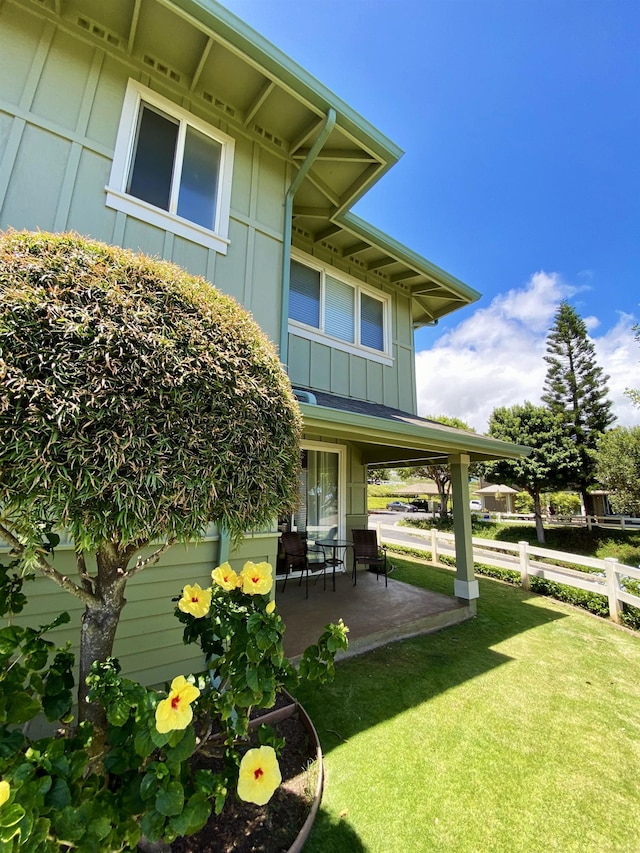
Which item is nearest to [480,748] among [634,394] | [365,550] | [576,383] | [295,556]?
[295,556]

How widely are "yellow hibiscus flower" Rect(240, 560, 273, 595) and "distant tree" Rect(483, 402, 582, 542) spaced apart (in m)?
18.6

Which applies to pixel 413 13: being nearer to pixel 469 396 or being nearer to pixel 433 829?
pixel 433 829

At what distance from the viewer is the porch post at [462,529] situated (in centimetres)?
571

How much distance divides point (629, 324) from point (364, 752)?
19.4 meters

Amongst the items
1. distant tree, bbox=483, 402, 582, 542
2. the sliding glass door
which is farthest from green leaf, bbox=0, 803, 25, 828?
distant tree, bbox=483, 402, 582, 542

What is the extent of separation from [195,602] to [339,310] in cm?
552

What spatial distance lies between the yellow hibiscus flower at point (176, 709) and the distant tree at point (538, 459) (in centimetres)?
1920

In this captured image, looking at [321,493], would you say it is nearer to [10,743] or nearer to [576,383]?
[10,743]

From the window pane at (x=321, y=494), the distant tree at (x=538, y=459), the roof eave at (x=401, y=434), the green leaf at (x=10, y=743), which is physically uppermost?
the distant tree at (x=538, y=459)

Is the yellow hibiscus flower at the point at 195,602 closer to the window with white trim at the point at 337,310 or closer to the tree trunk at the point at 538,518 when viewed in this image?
the window with white trim at the point at 337,310

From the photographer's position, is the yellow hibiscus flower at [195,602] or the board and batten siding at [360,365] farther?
the board and batten siding at [360,365]

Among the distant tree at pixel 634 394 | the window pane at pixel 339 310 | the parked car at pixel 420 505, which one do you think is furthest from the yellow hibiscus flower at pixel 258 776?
the parked car at pixel 420 505

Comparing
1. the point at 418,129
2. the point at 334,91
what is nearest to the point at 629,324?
the point at 418,129

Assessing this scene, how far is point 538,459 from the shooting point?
18.5 metres
